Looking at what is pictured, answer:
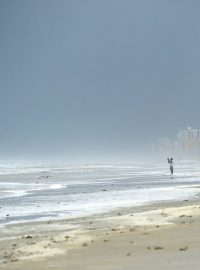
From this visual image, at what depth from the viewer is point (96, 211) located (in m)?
25.5

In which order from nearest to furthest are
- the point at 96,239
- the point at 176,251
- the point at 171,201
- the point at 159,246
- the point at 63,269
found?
the point at 63,269
the point at 176,251
the point at 159,246
the point at 96,239
the point at 171,201

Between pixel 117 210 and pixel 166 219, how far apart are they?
15.4 feet

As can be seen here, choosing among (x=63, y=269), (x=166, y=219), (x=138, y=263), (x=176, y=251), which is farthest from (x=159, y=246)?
(x=166, y=219)

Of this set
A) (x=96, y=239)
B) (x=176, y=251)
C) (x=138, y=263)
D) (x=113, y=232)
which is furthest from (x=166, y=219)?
(x=138, y=263)

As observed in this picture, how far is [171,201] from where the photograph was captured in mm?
29969

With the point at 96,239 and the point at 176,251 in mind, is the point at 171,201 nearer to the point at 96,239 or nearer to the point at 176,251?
the point at 96,239

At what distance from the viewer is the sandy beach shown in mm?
13008

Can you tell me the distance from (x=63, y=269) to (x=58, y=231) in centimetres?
656

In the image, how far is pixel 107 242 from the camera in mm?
16062

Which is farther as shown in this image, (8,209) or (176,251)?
(8,209)

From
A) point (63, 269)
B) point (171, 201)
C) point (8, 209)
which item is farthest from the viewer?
point (171, 201)

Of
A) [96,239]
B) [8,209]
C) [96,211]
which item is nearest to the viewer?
[96,239]

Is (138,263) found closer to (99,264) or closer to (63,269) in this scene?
(99,264)

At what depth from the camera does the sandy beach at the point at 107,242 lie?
13008mm
